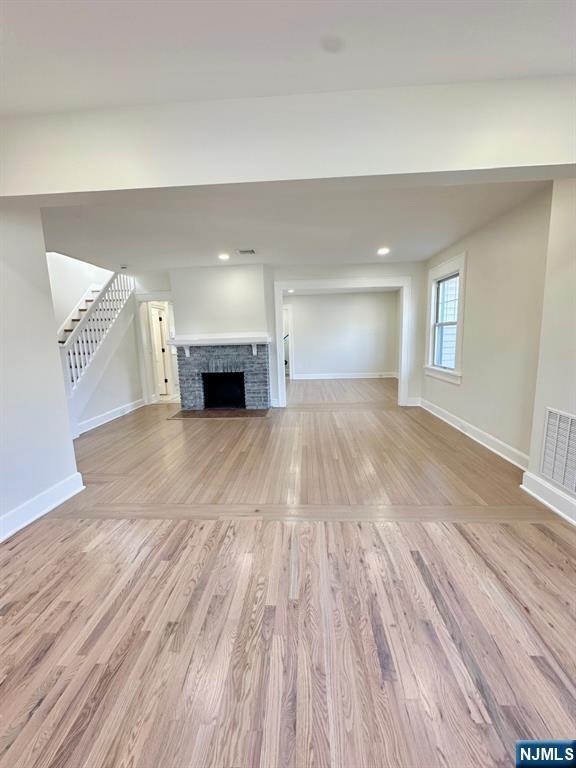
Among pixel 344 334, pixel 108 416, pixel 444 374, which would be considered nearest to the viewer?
A: pixel 444 374

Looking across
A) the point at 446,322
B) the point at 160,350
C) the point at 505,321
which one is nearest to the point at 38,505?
the point at 505,321

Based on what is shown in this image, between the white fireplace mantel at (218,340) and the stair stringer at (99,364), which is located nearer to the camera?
the stair stringer at (99,364)

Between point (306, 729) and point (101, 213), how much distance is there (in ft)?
12.6

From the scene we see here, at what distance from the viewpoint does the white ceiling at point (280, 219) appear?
1.95 metres

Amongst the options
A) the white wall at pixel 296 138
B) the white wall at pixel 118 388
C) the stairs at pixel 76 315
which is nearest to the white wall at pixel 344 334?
the white wall at pixel 118 388

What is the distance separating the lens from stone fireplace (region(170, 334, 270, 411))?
212 inches

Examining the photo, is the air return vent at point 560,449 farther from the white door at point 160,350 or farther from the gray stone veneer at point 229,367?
the white door at point 160,350

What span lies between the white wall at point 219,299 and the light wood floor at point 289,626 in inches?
131

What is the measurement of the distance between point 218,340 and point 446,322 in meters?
3.69

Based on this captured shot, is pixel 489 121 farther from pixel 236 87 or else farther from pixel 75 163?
pixel 75 163

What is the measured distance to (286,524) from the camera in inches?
86.0

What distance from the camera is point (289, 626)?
4.65 ft

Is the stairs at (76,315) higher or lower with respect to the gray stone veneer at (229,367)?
higher

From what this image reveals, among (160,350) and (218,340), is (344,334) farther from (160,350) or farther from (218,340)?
(160,350)
